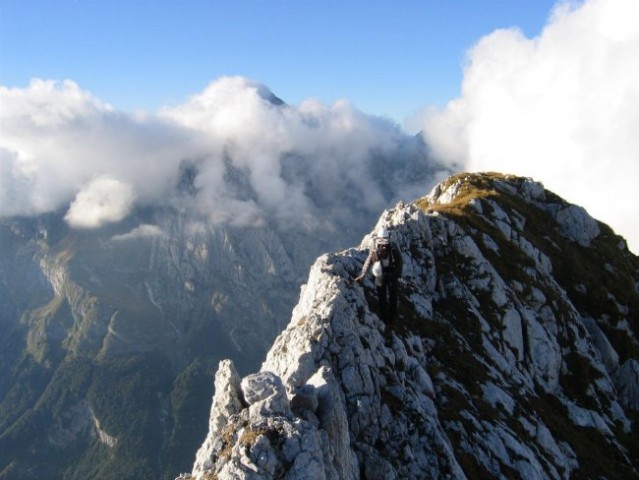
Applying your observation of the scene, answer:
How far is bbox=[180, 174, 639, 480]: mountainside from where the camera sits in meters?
31.9

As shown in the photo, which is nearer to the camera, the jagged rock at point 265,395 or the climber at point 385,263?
the jagged rock at point 265,395

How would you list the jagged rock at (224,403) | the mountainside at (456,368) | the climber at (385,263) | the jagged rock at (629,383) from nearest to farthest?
the mountainside at (456,368) < the jagged rock at (224,403) < the climber at (385,263) < the jagged rock at (629,383)

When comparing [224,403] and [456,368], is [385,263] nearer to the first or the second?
[456,368]

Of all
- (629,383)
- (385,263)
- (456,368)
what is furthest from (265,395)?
(629,383)

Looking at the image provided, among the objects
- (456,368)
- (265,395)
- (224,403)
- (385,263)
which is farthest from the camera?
(456,368)

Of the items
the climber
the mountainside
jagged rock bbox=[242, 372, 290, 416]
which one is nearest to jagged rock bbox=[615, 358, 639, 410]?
the mountainside

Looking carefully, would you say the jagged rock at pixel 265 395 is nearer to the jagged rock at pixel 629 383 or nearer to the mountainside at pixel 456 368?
the mountainside at pixel 456 368

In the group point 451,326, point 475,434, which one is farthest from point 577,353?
point 475,434

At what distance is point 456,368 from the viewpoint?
52.9 meters

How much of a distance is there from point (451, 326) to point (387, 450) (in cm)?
2758

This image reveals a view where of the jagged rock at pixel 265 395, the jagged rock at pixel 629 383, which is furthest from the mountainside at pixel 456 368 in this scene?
the jagged rock at pixel 629 383

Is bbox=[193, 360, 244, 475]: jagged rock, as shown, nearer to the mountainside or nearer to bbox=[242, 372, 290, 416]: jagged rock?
the mountainside

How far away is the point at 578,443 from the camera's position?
188 feet

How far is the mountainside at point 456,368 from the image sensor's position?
1255 inches
